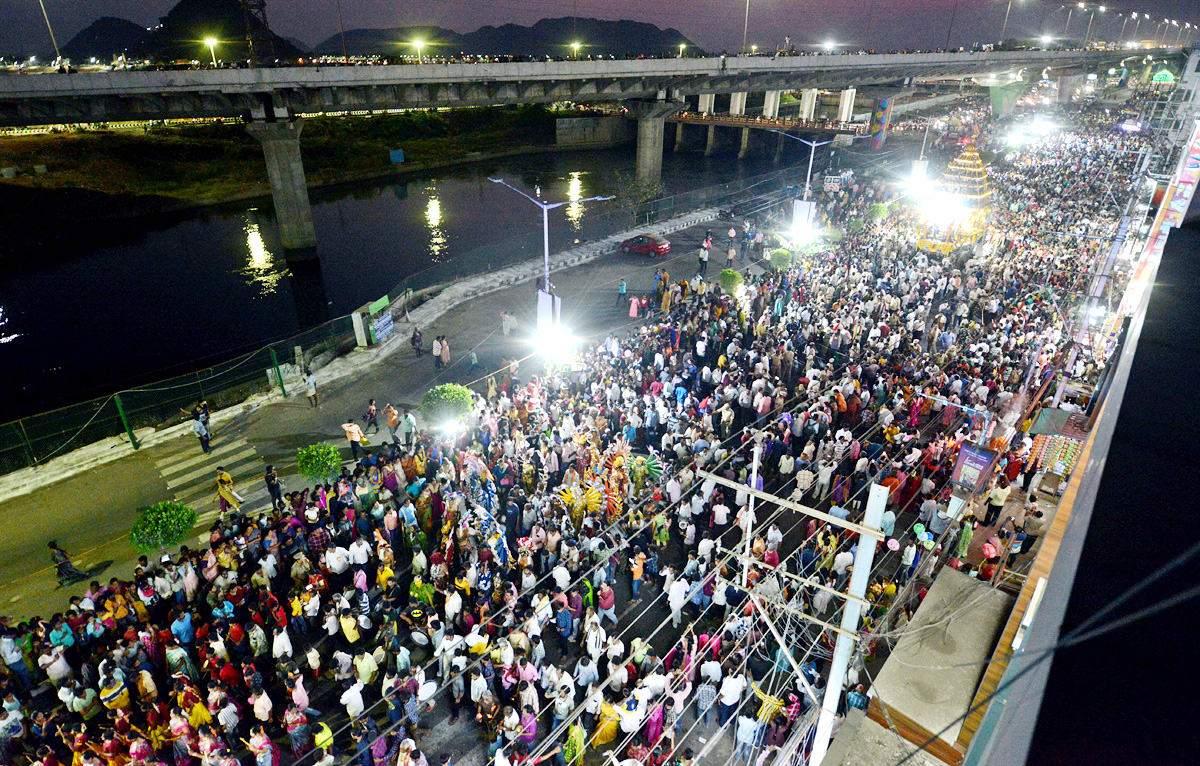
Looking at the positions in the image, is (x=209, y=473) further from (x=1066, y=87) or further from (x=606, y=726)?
(x=1066, y=87)

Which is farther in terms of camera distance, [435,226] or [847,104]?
[847,104]

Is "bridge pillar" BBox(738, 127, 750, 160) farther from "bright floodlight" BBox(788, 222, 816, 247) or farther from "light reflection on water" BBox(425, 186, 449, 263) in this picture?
"bright floodlight" BBox(788, 222, 816, 247)

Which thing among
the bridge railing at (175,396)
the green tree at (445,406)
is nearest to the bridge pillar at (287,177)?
the bridge railing at (175,396)

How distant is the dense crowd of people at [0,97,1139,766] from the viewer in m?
9.48

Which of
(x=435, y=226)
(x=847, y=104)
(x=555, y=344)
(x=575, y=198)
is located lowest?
(x=435, y=226)

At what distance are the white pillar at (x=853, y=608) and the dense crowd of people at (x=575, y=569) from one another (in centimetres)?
30

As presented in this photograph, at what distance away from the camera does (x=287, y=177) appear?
140 ft

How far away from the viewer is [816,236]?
34.6 meters

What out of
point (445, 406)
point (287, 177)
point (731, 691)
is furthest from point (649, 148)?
point (731, 691)

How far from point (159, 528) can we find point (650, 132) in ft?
173

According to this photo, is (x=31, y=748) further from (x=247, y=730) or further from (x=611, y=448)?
(x=611, y=448)

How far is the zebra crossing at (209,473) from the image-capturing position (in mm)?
16844

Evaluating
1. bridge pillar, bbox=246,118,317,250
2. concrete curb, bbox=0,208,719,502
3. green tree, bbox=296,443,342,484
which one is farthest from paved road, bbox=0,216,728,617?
bridge pillar, bbox=246,118,317,250

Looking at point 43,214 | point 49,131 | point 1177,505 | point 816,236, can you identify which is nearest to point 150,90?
point 43,214
